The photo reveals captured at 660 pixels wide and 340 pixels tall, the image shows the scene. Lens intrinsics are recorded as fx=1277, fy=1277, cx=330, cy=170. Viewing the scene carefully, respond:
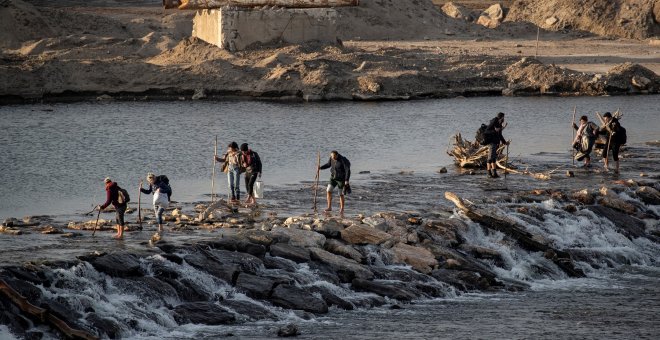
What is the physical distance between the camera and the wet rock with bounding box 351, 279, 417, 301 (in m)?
24.2

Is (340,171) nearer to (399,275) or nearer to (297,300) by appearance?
(399,275)

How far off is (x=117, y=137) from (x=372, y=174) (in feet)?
33.6

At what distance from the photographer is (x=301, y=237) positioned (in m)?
25.8

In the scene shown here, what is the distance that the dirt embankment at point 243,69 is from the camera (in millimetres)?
53062

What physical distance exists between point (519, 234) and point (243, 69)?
90.7 ft

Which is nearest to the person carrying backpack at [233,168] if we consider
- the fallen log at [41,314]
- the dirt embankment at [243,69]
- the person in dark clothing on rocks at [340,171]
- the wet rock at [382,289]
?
the person in dark clothing on rocks at [340,171]

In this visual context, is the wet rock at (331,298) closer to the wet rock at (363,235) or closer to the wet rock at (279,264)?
the wet rock at (279,264)

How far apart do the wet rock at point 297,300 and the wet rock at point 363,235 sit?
9.87 feet

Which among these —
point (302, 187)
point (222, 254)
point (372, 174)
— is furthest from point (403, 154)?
Result: point (222, 254)

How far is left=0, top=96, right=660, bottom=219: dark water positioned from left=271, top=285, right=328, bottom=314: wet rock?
7.41 metres

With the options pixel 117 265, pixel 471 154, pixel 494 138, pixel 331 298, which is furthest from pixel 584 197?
pixel 117 265

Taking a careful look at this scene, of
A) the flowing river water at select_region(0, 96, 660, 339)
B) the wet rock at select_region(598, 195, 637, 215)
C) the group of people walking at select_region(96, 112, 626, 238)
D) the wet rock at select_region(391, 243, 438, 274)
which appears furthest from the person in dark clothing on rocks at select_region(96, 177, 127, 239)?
the wet rock at select_region(598, 195, 637, 215)

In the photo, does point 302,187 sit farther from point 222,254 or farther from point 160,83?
point 160,83

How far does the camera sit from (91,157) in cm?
3712
